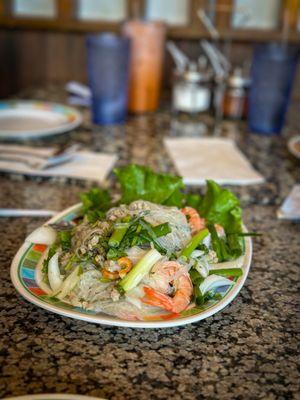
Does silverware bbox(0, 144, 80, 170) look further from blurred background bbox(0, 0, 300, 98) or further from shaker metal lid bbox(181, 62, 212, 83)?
blurred background bbox(0, 0, 300, 98)

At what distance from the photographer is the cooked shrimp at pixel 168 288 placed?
734mm

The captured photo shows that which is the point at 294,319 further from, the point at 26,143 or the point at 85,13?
the point at 85,13

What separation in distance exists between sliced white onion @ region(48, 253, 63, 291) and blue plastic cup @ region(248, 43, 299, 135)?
1174mm

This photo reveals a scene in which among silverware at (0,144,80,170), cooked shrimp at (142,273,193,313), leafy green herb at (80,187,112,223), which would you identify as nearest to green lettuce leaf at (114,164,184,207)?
leafy green herb at (80,187,112,223)

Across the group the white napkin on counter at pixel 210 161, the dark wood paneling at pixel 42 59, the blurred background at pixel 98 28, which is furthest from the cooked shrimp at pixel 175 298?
the dark wood paneling at pixel 42 59

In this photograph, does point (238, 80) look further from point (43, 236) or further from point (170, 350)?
point (170, 350)

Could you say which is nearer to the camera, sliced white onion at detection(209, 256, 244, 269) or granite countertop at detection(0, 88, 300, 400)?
granite countertop at detection(0, 88, 300, 400)

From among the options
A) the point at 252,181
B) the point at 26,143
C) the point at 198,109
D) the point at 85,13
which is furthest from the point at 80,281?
the point at 85,13

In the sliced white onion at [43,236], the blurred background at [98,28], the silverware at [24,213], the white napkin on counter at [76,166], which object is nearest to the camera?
the sliced white onion at [43,236]

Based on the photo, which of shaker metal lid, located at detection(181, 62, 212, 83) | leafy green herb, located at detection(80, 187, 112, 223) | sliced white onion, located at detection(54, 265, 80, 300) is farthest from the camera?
shaker metal lid, located at detection(181, 62, 212, 83)

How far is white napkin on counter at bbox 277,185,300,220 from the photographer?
1.18m

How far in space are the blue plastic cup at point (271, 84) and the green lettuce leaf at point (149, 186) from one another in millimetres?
840

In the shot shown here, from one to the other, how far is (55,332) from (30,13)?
2.37m

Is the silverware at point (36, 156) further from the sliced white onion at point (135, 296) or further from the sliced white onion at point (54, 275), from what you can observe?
the sliced white onion at point (135, 296)
